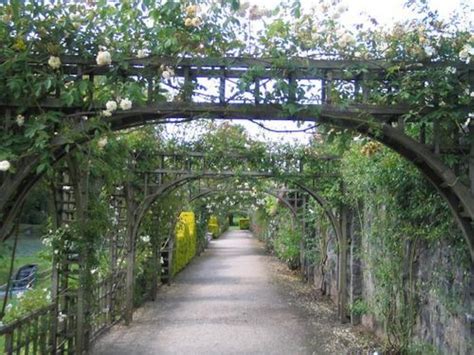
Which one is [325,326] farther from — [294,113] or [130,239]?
[294,113]

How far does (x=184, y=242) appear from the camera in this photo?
17.9m

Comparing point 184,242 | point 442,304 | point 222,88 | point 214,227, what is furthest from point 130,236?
point 214,227

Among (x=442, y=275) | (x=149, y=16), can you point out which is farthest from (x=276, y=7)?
(x=442, y=275)

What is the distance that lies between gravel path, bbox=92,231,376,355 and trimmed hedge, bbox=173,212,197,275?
0.94 meters

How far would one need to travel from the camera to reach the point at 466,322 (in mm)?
4633

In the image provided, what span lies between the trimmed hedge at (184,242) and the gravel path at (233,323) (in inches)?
37.1

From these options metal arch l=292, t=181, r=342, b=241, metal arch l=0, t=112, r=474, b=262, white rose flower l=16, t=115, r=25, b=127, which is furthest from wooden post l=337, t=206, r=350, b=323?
white rose flower l=16, t=115, r=25, b=127

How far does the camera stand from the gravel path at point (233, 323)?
7793mm

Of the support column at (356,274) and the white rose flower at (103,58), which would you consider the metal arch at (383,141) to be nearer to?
the white rose flower at (103,58)

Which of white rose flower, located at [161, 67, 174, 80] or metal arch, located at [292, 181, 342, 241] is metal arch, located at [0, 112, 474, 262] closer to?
white rose flower, located at [161, 67, 174, 80]

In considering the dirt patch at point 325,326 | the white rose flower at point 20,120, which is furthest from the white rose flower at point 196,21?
the dirt patch at point 325,326

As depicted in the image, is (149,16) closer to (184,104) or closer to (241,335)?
(184,104)

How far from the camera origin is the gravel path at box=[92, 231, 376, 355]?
779 centimetres

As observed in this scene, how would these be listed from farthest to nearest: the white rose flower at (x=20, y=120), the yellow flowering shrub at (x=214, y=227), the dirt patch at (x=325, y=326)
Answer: the yellow flowering shrub at (x=214, y=227), the dirt patch at (x=325, y=326), the white rose flower at (x=20, y=120)
